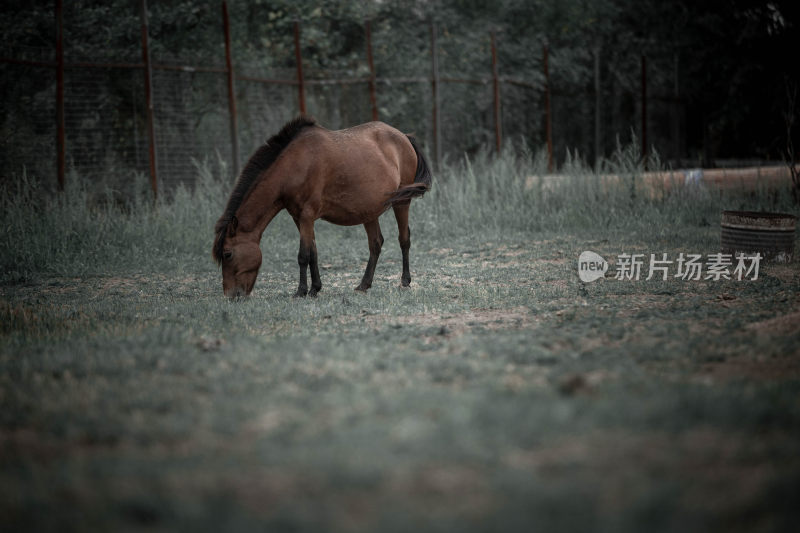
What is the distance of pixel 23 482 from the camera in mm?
2281

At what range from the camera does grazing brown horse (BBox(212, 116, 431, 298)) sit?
6094mm

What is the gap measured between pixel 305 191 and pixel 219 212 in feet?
14.2

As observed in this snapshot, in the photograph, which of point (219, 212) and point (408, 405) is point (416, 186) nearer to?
point (408, 405)

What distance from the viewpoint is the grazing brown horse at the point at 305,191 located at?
6.09 metres

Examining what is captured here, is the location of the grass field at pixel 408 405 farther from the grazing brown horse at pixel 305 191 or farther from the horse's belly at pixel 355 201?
the horse's belly at pixel 355 201

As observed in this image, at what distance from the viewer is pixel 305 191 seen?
6.22 meters

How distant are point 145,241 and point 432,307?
16.8ft

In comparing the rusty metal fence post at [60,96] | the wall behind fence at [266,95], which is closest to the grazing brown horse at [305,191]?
the rusty metal fence post at [60,96]

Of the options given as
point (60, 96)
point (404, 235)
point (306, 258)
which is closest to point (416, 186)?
point (404, 235)

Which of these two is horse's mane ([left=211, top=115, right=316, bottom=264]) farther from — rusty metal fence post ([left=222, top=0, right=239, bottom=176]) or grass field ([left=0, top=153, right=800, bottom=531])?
rusty metal fence post ([left=222, top=0, right=239, bottom=176])

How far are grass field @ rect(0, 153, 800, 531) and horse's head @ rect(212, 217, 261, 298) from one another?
197mm

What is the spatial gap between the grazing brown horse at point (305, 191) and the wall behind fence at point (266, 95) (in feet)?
16.2

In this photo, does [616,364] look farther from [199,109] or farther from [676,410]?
[199,109]

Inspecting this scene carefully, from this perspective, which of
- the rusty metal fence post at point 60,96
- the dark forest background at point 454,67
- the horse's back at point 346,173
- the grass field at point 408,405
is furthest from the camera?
the dark forest background at point 454,67
